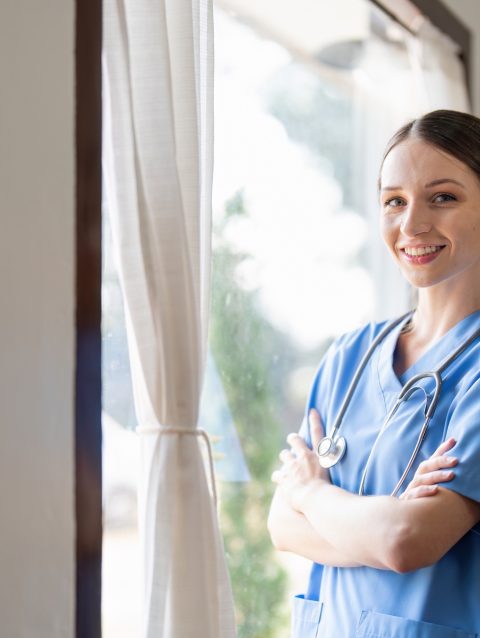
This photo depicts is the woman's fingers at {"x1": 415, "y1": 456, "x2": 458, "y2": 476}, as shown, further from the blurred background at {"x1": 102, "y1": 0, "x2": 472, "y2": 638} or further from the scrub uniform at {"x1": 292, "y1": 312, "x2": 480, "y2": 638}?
the blurred background at {"x1": 102, "y1": 0, "x2": 472, "y2": 638}

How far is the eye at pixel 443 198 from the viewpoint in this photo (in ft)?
4.58

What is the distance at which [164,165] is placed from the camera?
121 centimetres

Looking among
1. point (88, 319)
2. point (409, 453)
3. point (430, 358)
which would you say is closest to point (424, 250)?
point (430, 358)

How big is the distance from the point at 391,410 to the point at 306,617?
0.34 meters

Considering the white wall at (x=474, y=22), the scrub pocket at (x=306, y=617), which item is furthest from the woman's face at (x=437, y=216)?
the white wall at (x=474, y=22)

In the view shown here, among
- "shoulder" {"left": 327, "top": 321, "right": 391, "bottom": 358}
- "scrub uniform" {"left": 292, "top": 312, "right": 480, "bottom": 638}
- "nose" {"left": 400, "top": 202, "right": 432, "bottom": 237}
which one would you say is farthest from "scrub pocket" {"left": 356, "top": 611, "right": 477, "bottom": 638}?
"nose" {"left": 400, "top": 202, "right": 432, "bottom": 237}

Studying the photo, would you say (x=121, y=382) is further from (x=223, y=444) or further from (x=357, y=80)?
(x=357, y=80)

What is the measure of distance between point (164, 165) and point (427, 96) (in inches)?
48.9

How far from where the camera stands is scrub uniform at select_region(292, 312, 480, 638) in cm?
124

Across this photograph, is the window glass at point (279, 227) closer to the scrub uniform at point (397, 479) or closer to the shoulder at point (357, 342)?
the shoulder at point (357, 342)

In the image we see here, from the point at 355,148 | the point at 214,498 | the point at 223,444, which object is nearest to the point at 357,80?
the point at 355,148

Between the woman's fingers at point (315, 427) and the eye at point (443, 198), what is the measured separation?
0.39 metres

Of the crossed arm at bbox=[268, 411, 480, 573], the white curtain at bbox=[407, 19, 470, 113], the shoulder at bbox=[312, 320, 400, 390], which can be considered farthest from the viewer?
the white curtain at bbox=[407, 19, 470, 113]
